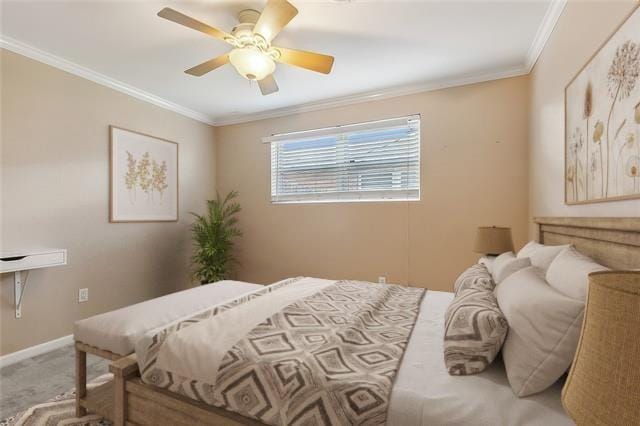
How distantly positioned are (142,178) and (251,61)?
2.20 m

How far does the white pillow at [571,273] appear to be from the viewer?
1067 mm

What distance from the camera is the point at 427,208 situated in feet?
10.6

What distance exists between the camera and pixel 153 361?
1.36 metres

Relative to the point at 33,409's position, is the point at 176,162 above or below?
above

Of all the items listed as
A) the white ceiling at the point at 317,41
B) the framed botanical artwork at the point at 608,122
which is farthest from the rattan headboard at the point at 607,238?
the white ceiling at the point at 317,41

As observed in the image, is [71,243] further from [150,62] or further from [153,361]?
[153,361]

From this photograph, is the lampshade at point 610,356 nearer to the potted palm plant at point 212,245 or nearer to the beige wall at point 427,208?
the beige wall at point 427,208

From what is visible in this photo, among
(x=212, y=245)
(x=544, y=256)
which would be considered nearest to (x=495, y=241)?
(x=544, y=256)

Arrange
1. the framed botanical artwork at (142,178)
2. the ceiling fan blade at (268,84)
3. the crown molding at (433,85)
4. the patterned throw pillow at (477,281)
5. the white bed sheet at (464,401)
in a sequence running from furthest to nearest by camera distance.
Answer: the framed botanical artwork at (142,178), the ceiling fan blade at (268,84), the crown molding at (433,85), the patterned throw pillow at (477,281), the white bed sheet at (464,401)

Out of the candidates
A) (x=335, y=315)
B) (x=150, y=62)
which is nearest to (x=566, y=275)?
(x=335, y=315)

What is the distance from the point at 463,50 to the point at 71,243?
3902 mm

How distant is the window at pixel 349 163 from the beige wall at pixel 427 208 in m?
0.11

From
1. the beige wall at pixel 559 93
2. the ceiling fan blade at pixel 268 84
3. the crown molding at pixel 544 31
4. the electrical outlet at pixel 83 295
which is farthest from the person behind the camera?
the electrical outlet at pixel 83 295

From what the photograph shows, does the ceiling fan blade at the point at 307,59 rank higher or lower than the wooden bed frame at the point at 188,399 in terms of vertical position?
higher
